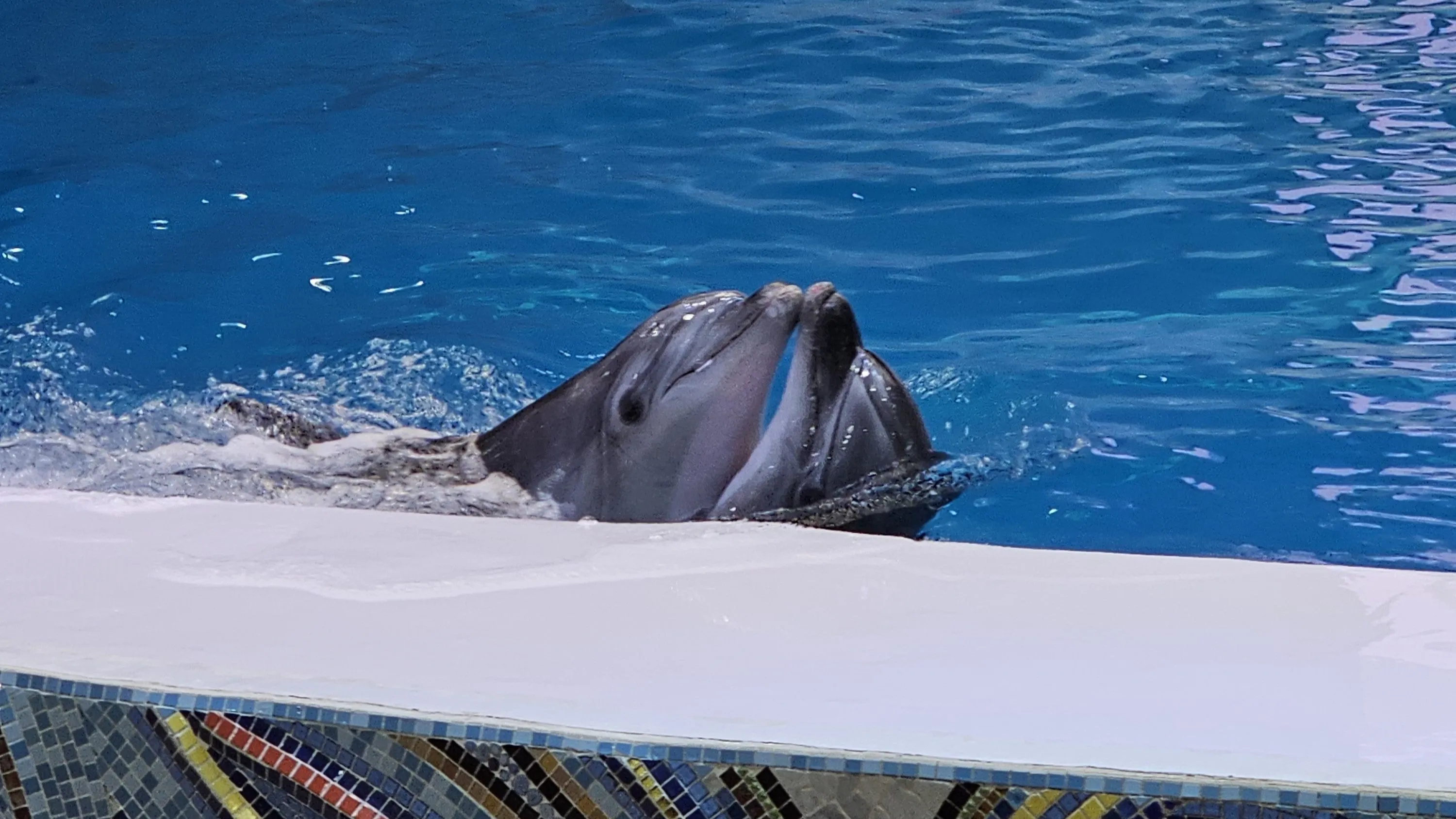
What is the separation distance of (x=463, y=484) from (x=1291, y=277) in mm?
3762

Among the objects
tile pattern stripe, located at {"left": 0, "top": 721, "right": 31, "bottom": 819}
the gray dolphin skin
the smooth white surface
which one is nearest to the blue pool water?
the gray dolphin skin

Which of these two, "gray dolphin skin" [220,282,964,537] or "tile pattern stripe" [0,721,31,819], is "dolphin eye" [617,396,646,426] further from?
"tile pattern stripe" [0,721,31,819]

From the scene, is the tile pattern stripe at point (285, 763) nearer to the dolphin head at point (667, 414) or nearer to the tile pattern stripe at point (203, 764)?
the tile pattern stripe at point (203, 764)

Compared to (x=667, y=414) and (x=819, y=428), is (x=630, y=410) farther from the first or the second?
(x=819, y=428)

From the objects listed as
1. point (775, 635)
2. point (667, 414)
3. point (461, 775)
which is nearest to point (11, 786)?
point (461, 775)

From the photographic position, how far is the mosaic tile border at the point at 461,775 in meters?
1.51

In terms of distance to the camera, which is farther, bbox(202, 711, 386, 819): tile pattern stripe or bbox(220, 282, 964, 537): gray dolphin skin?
bbox(220, 282, 964, 537): gray dolphin skin

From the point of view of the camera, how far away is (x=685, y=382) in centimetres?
363

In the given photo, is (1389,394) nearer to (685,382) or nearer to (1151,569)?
(685,382)

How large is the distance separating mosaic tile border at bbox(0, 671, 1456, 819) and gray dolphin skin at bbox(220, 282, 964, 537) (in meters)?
1.88

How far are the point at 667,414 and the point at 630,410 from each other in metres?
0.10

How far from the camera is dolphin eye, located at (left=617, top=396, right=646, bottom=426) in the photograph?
3.69 metres

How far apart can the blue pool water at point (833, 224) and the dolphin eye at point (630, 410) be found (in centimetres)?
123

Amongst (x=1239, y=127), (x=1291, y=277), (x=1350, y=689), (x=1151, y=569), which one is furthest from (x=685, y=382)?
(x=1239, y=127)
